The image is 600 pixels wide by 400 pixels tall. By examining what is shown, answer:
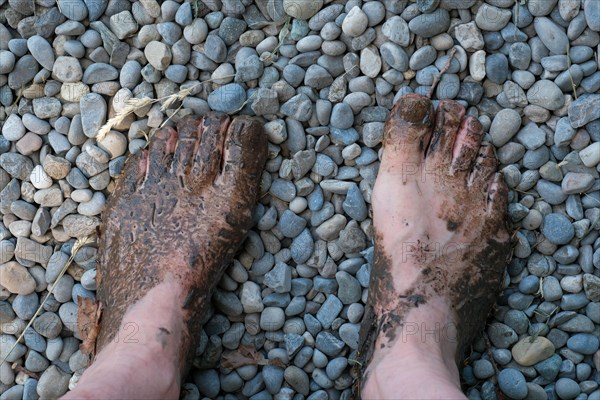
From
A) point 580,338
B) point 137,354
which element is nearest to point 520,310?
point 580,338

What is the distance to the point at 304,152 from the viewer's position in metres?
2.07

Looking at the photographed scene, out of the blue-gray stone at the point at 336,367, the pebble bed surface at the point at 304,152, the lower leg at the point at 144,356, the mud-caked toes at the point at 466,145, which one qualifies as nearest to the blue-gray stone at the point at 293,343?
the pebble bed surface at the point at 304,152

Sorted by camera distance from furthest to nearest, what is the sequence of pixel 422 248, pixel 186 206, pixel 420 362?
pixel 186 206
pixel 422 248
pixel 420 362

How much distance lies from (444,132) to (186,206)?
2.55ft

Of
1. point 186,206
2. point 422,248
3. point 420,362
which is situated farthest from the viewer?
point 186,206

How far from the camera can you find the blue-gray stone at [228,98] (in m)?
2.07

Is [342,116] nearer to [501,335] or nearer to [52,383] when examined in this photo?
[501,335]

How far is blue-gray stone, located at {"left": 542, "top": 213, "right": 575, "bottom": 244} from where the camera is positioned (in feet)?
6.52

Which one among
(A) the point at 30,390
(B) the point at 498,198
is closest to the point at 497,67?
(B) the point at 498,198

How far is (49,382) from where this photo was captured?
6.88 ft

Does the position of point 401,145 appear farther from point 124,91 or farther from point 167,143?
point 124,91

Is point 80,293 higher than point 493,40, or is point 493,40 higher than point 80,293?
point 493,40

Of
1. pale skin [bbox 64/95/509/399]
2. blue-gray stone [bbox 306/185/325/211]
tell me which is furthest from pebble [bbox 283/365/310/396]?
blue-gray stone [bbox 306/185/325/211]

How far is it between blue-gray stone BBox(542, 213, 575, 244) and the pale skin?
0.13 meters
